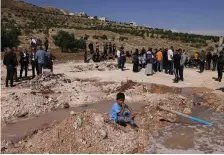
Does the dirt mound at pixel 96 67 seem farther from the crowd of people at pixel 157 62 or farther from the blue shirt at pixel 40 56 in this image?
the blue shirt at pixel 40 56

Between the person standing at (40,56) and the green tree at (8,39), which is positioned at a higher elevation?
the green tree at (8,39)

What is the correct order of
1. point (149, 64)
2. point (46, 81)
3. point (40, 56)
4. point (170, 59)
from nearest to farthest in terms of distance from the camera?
point (46, 81)
point (40, 56)
point (149, 64)
point (170, 59)

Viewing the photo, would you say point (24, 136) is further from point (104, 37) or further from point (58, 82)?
point (104, 37)

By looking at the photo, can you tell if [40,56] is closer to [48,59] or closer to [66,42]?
[48,59]

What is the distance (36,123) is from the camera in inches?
420

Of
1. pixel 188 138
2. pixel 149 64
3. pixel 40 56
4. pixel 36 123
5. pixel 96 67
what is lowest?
pixel 188 138

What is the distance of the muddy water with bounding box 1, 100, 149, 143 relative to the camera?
30.8 feet

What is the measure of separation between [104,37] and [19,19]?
83.3 feet

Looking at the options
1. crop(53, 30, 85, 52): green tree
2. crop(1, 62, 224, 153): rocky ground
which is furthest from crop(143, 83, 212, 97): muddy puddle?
crop(53, 30, 85, 52): green tree

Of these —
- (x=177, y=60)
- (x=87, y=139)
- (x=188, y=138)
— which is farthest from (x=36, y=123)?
(x=177, y=60)

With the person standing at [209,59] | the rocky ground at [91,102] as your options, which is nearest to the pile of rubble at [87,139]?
the rocky ground at [91,102]

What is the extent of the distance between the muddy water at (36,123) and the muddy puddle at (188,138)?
243 cm

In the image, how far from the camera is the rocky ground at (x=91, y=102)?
8.03 m

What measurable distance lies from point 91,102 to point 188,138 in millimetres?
4927
